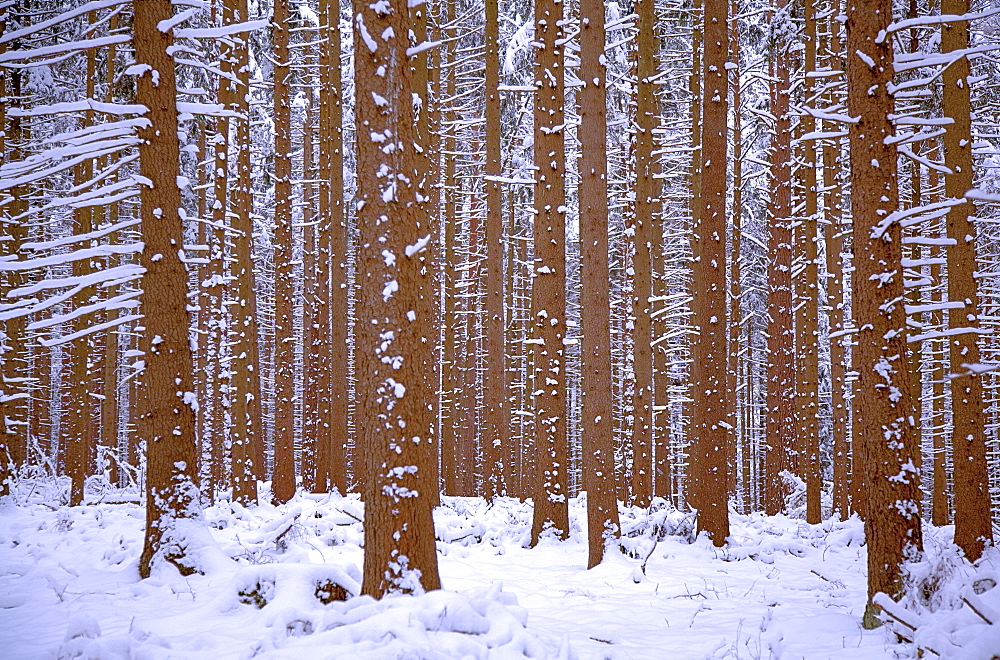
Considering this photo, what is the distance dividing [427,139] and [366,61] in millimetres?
8006

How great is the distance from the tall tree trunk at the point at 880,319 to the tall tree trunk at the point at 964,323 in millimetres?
4018

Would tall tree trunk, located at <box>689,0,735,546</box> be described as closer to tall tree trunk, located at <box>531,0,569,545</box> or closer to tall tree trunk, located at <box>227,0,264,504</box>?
tall tree trunk, located at <box>531,0,569,545</box>

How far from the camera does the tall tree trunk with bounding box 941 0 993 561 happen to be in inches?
359

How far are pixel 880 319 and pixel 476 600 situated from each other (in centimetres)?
432

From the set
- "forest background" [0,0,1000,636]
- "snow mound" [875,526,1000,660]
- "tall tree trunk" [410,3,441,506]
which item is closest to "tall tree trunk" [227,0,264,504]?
"forest background" [0,0,1000,636]

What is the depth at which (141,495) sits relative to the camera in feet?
48.8

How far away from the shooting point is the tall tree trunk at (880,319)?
5.85 m

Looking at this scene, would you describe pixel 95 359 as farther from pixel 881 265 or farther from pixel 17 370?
pixel 881 265

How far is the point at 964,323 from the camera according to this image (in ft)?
29.8

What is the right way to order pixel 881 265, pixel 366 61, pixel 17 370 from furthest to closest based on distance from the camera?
pixel 17 370 → pixel 881 265 → pixel 366 61

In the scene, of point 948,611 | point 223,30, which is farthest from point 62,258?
point 948,611

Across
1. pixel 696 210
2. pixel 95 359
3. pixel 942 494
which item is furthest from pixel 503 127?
pixel 95 359

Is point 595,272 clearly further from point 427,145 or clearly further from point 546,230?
point 427,145

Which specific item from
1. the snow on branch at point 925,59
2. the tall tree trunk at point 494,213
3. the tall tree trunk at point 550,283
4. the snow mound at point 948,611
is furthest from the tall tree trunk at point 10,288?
the snow on branch at point 925,59
